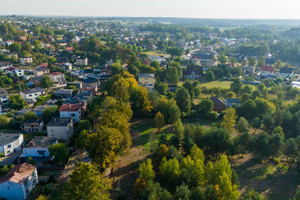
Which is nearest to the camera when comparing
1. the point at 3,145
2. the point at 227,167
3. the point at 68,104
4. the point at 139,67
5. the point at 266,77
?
the point at 227,167

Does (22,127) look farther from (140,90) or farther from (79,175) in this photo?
(79,175)

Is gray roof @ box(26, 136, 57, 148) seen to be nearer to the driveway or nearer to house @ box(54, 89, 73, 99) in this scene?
the driveway

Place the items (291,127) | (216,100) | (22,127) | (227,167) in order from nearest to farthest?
(227,167) → (291,127) → (22,127) → (216,100)

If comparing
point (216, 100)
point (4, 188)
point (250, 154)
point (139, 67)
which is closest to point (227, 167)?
point (250, 154)

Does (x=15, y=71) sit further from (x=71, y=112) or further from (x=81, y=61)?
(x=71, y=112)

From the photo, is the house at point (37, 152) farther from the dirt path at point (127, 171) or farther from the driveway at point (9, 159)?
the dirt path at point (127, 171)

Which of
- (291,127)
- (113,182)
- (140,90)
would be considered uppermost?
(140,90)
